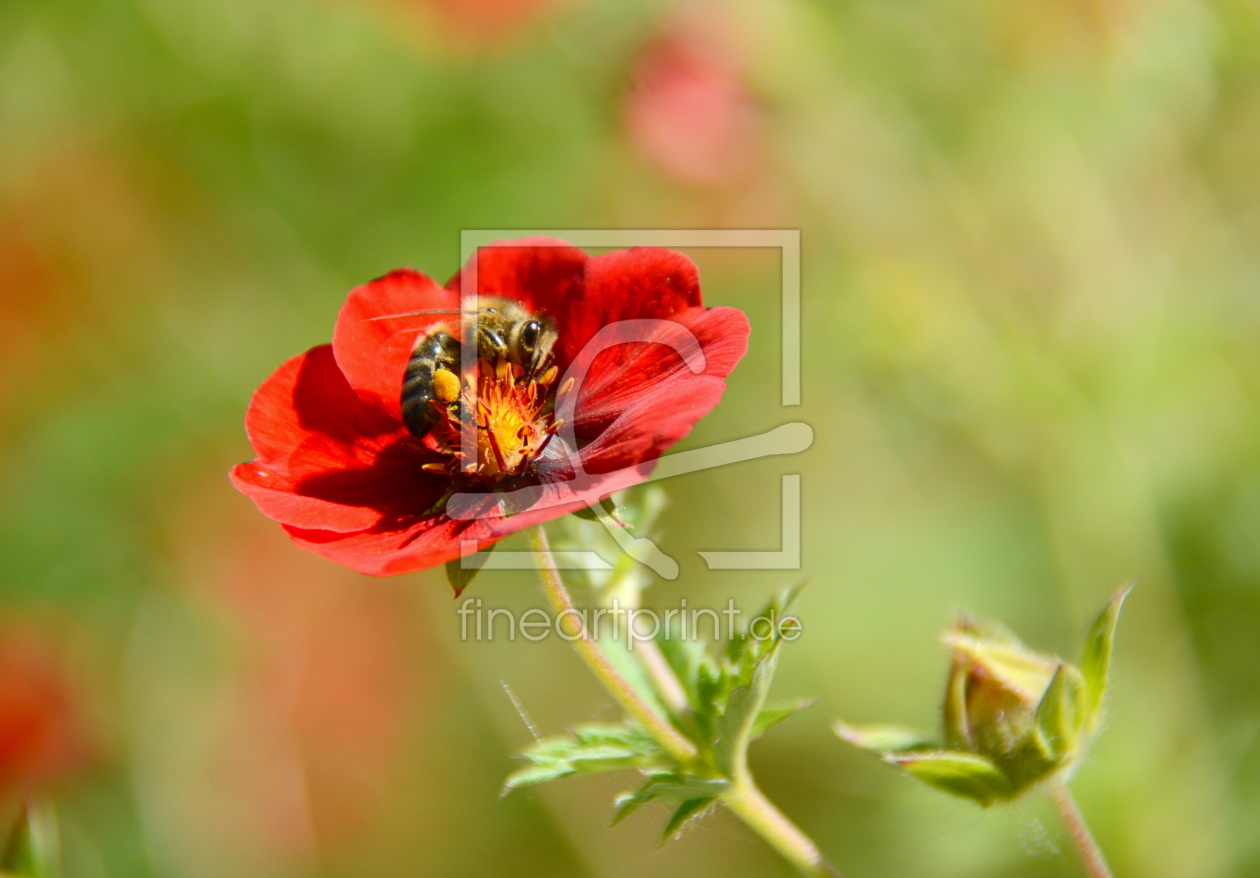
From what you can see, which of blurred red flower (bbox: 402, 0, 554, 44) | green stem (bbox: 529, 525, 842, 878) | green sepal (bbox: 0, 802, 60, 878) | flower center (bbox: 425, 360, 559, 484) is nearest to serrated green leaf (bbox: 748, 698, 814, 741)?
green stem (bbox: 529, 525, 842, 878)

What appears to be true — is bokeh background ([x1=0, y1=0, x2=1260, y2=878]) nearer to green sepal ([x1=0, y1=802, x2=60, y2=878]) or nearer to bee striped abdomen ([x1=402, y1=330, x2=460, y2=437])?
bee striped abdomen ([x1=402, y1=330, x2=460, y2=437])

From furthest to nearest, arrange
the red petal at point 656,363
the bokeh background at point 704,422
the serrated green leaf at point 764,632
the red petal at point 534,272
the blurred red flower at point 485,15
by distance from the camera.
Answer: the blurred red flower at point 485,15
the bokeh background at point 704,422
the red petal at point 534,272
the red petal at point 656,363
the serrated green leaf at point 764,632

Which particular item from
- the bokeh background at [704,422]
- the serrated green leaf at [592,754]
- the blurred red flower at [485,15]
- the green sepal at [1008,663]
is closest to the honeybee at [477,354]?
the serrated green leaf at [592,754]

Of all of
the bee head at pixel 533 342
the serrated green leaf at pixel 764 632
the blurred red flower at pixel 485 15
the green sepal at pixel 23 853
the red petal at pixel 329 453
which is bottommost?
the green sepal at pixel 23 853

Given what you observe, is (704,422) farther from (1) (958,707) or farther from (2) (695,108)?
(1) (958,707)

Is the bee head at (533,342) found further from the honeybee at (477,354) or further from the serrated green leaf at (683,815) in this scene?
the serrated green leaf at (683,815)

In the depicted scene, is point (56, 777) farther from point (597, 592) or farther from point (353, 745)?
point (597, 592)
